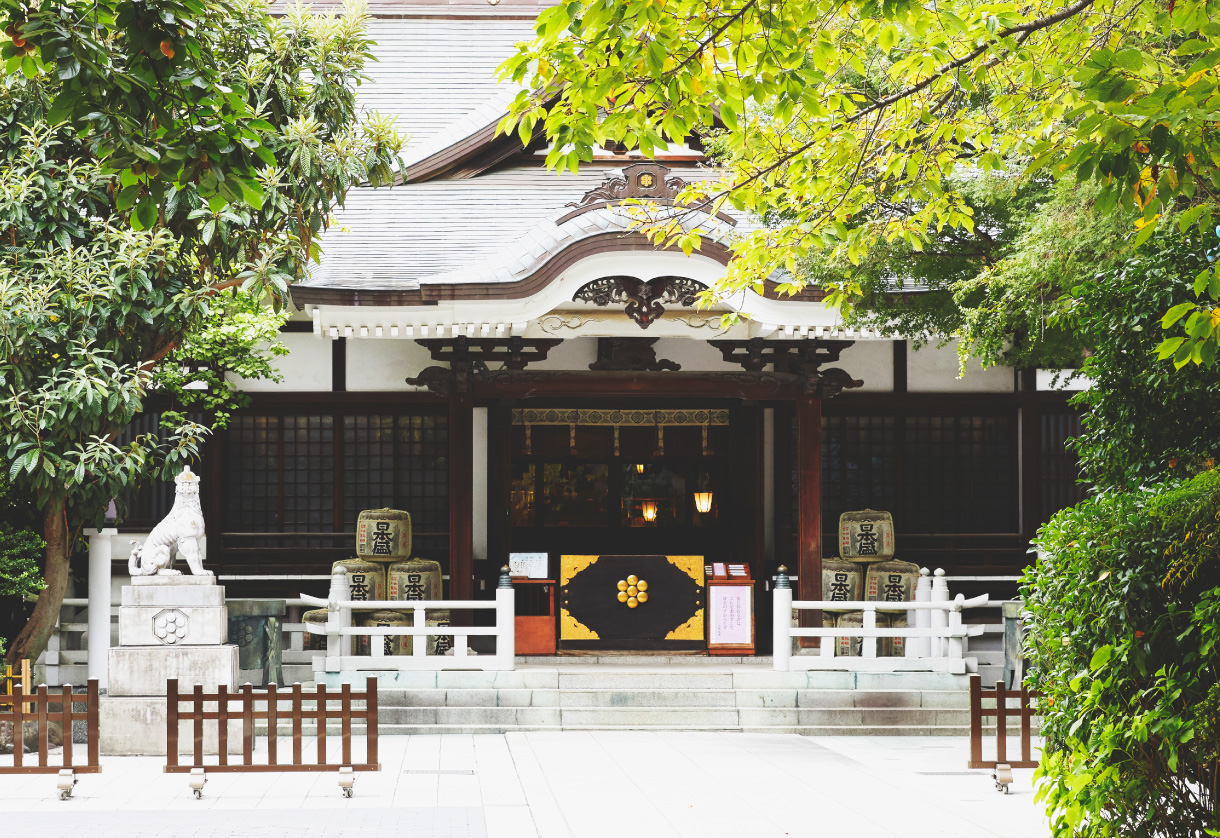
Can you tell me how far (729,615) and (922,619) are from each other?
223 centimetres

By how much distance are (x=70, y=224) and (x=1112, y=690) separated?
9.62 metres

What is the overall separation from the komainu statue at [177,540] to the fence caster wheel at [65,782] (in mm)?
2672

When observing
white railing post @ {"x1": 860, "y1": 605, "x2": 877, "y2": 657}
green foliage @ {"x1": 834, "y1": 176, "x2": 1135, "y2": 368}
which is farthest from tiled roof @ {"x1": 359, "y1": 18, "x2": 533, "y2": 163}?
white railing post @ {"x1": 860, "y1": 605, "x2": 877, "y2": 657}

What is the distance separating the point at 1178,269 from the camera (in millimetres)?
6586

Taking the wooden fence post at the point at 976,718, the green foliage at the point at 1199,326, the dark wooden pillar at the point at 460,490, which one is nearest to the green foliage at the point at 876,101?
the green foliage at the point at 1199,326

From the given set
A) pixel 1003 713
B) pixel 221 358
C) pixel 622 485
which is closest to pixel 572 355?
pixel 622 485

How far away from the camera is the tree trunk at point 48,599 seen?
39.2 ft

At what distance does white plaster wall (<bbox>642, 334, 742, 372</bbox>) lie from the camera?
1488 centimetres

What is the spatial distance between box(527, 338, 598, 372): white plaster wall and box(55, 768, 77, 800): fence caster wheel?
25.0 ft

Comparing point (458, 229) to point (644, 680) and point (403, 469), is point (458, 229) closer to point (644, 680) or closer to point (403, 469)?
point (403, 469)

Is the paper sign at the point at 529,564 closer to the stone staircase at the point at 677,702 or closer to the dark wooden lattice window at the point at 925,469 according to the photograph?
the stone staircase at the point at 677,702

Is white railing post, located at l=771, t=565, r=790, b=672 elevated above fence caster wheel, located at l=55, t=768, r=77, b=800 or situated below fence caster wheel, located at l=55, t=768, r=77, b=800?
above

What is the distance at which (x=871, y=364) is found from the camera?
1517 centimetres

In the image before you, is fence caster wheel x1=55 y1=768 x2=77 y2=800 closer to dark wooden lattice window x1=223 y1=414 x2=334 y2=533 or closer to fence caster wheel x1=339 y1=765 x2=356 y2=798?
fence caster wheel x1=339 y1=765 x2=356 y2=798
